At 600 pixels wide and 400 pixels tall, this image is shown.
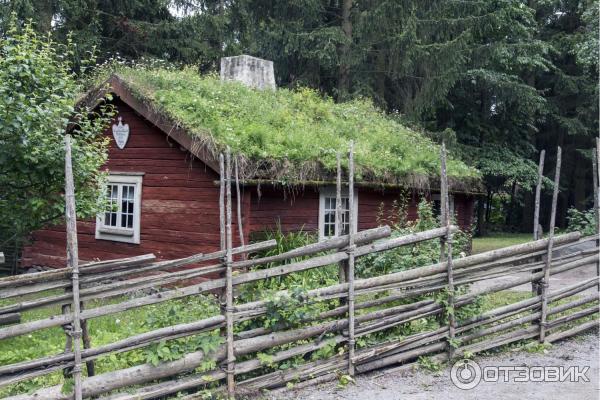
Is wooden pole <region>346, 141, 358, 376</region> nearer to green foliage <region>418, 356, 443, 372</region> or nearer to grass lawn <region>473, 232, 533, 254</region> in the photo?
green foliage <region>418, 356, 443, 372</region>

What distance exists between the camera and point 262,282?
594 cm

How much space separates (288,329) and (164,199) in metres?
6.37

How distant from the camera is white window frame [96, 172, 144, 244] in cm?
1182

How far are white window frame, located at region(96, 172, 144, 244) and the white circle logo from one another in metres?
7.36

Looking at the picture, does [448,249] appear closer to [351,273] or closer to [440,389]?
[351,273]

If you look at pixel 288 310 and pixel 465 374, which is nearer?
pixel 288 310

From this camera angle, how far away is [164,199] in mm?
11422

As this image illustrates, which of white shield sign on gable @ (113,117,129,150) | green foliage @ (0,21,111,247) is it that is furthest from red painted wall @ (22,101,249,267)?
green foliage @ (0,21,111,247)

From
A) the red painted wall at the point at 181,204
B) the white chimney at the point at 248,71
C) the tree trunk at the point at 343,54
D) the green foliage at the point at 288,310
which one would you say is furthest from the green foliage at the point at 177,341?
the tree trunk at the point at 343,54

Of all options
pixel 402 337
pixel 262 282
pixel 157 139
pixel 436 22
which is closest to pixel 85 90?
pixel 157 139

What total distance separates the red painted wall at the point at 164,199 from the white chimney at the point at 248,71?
149 inches

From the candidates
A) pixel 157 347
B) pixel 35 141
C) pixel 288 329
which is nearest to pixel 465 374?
pixel 288 329

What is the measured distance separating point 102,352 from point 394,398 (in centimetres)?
258

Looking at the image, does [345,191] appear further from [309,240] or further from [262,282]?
[262,282]
